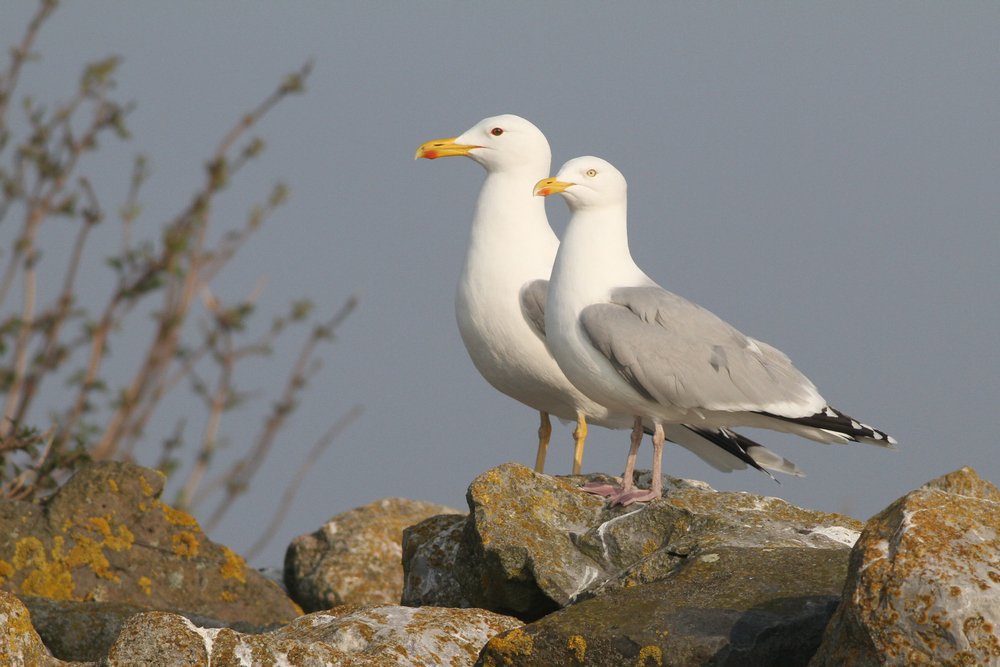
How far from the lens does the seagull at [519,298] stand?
30.6 ft

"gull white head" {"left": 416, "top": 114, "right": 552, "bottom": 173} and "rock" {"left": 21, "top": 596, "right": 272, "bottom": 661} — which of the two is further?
"gull white head" {"left": 416, "top": 114, "right": 552, "bottom": 173}

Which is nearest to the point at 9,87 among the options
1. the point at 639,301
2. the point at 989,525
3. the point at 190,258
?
the point at 190,258

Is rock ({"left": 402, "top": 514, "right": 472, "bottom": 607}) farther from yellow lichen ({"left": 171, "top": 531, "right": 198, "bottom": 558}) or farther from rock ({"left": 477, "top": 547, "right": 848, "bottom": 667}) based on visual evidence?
rock ({"left": 477, "top": 547, "right": 848, "bottom": 667})

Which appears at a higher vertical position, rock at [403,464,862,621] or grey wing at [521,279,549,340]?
grey wing at [521,279,549,340]

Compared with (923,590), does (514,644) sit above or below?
below

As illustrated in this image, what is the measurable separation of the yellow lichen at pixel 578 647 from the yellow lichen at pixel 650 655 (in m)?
0.20

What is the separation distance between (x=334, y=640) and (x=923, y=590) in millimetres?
2328

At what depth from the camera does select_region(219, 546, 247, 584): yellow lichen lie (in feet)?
27.4

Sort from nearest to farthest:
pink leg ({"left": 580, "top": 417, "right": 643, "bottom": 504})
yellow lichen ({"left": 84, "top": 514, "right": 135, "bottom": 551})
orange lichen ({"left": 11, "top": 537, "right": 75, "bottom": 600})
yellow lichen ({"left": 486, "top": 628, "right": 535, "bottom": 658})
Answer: yellow lichen ({"left": 486, "top": 628, "right": 535, "bottom": 658})
pink leg ({"left": 580, "top": 417, "right": 643, "bottom": 504})
orange lichen ({"left": 11, "top": 537, "right": 75, "bottom": 600})
yellow lichen ({"left": 84, "top": 514, "right": 135, "bottom": 551})

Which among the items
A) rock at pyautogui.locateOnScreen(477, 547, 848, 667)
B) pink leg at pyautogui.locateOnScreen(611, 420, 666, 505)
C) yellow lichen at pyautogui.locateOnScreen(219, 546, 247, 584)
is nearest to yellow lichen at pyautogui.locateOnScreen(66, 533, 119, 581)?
yellow lichen at pyautogui.locateOnScreen(219, 546, 247, 584)

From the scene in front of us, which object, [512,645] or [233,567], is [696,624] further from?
[233,567]

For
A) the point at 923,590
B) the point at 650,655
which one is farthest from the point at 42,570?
the point at 923,590

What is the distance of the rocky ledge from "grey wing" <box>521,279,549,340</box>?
1.57m

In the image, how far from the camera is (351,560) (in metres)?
9.15
